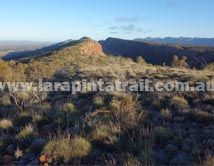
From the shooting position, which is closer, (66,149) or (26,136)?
(66,149)

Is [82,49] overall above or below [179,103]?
below

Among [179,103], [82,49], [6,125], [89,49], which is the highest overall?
[179,103]

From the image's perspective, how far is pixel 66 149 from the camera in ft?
18.5

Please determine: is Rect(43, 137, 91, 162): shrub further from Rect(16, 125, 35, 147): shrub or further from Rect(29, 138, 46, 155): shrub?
Rect(16, 125, 35, 147): shrub

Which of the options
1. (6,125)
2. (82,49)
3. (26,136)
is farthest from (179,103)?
(82,49)

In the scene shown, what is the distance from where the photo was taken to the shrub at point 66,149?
18.4 ft

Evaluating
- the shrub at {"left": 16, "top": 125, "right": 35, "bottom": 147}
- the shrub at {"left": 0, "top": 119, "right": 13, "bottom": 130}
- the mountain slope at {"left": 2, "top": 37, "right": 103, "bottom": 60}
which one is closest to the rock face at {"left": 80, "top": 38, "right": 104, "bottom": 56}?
the mountain slope at {"left": 2, "top": 37, "right": 103, "bottom": 60}

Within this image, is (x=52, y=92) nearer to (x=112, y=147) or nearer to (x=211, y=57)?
(x=112, y=147)

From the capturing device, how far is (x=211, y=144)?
228 inches

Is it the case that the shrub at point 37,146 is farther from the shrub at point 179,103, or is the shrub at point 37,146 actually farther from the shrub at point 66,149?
the shrub at point 179,103

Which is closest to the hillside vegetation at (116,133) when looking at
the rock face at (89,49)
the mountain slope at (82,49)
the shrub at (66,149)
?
the shrub at (66,149)

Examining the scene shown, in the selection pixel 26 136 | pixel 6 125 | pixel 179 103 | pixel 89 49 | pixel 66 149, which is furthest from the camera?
pixel 89 49

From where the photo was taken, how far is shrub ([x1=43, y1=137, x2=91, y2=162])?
5598 millimetres

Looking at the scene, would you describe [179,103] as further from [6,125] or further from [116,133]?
[6,125]
